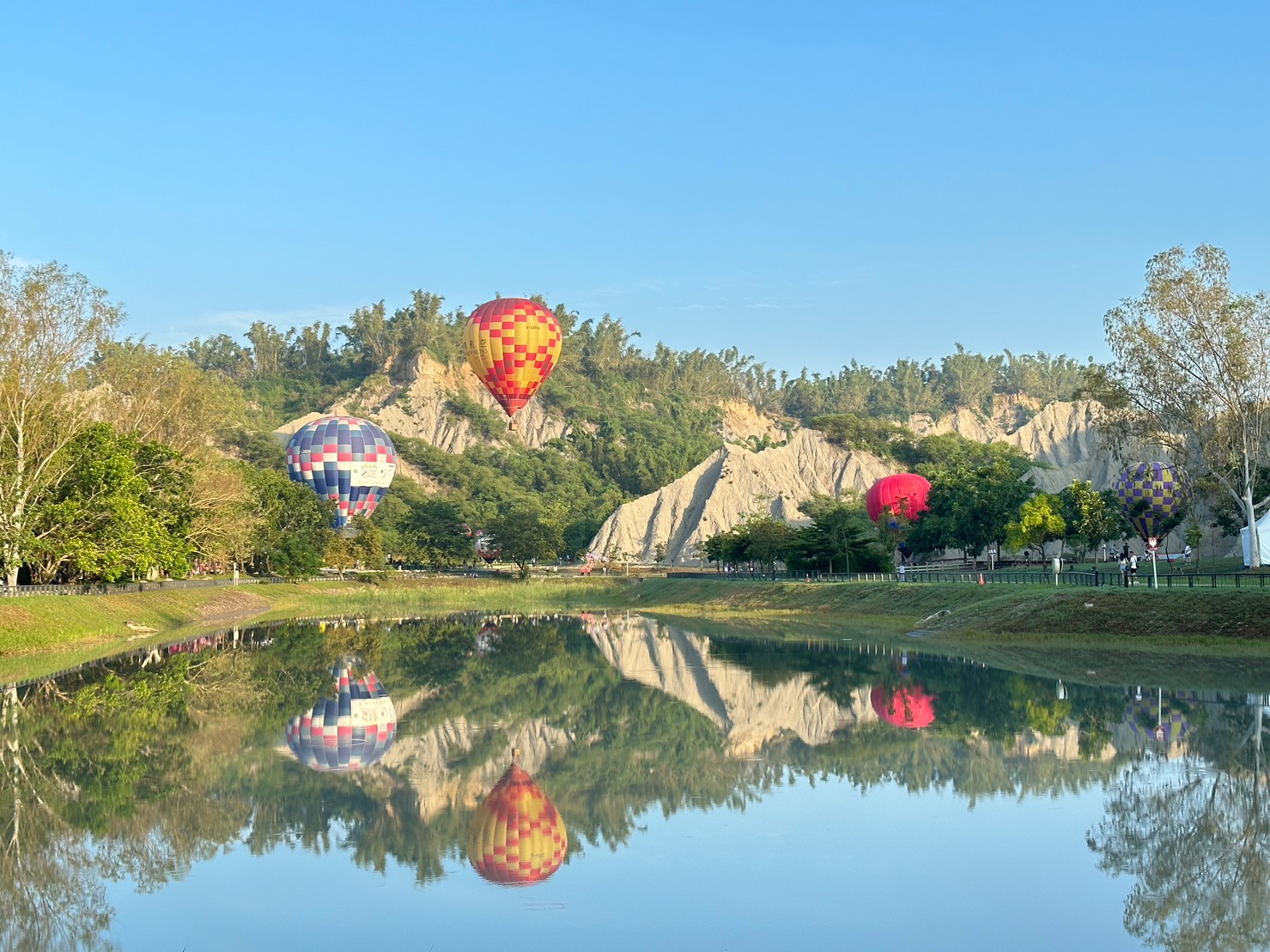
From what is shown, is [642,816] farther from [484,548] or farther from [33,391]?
[484,548]

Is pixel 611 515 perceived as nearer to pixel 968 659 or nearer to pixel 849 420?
pixel 849 420

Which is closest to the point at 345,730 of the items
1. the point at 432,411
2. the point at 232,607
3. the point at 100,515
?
the point at 100,515

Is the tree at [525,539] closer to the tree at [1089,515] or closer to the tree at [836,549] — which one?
the tree at [836,549]

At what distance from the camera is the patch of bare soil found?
62425 mm

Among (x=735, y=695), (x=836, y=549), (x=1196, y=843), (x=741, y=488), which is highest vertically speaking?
(x=741, y=488)

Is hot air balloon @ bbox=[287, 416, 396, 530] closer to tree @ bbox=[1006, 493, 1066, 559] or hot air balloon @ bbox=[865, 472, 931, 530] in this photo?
hot air balloon @ bbox=[865, 472, 931, 530]

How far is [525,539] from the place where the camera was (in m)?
107

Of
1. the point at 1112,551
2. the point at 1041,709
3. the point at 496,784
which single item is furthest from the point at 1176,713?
the point at 1112,551

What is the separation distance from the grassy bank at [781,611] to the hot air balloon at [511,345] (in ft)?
45.7

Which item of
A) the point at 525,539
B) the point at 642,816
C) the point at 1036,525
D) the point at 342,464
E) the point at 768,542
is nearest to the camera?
the point at 642,816

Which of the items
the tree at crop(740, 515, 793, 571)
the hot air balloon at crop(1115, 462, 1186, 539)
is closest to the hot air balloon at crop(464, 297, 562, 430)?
the tree at crop(740, 515, 793, 571)

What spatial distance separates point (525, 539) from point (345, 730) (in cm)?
8143

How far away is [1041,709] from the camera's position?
2609cm

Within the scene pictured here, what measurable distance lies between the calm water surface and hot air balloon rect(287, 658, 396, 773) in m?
0.13
